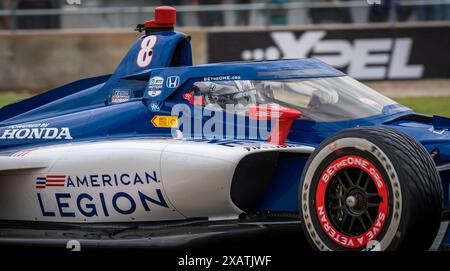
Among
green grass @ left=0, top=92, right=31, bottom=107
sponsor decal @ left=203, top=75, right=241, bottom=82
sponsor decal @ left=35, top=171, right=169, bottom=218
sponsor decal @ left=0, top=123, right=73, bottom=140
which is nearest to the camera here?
sponsor decal @ left=35, top=171, right=169, bottom=218

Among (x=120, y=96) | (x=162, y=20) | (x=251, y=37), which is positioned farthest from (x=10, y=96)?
(x=120, y=96)

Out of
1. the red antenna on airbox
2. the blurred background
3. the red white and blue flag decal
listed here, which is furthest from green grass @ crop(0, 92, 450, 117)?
the red white and blue flag decal

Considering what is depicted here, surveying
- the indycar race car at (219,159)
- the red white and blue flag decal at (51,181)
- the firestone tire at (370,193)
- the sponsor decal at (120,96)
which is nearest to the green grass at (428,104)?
the indycar race car at (219,159)

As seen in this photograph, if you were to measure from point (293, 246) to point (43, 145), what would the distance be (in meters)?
2.02

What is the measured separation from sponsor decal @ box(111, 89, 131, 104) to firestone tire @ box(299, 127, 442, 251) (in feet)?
7.05

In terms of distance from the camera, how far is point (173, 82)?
22.2 feet

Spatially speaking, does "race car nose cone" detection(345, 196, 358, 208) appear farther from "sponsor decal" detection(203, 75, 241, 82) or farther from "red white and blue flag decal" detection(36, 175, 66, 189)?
"red white and blue flag decal" detection(36, 175, 66, 189)

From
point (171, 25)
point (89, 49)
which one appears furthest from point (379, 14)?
point (171, 25)

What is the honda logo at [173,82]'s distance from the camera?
6.74 m

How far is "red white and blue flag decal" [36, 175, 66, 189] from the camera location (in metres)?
6.44

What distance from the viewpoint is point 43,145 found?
6.92 meters

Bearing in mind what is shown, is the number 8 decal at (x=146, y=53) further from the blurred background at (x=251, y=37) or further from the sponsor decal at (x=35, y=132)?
the blurred background at (x=251, y=37)

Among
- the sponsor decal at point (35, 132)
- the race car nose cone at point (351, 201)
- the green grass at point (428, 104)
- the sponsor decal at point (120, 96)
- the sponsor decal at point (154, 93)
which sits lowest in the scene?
the green grass at point (428, 104)
